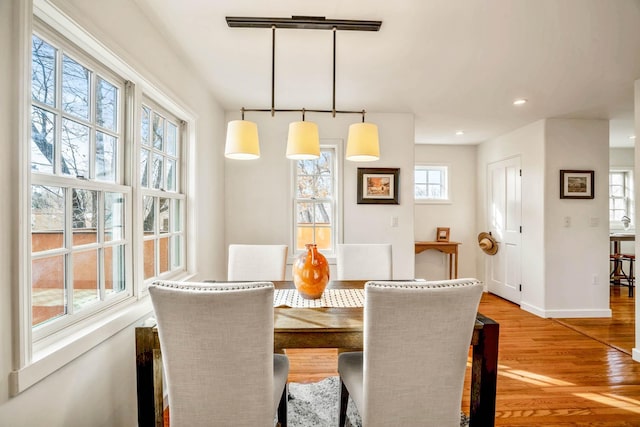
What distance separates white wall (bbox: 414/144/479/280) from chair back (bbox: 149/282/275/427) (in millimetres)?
4660

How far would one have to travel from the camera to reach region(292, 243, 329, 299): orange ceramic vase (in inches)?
74.2

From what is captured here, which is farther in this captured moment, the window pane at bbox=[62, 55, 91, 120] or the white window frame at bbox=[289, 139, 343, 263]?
the white window frame at bbox=[289, 139, 343, 263]

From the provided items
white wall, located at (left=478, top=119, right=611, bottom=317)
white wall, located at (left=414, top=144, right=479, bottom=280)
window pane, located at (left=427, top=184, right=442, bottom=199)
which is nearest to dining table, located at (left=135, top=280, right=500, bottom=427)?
white wall, located at (left=478, top=119, right=611, bottom=317)

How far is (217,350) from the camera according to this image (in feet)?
3.97

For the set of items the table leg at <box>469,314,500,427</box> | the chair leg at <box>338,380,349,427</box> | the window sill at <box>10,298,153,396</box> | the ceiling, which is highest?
the ceiling

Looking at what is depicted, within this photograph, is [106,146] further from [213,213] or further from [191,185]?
[213,213]

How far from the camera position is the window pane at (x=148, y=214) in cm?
220

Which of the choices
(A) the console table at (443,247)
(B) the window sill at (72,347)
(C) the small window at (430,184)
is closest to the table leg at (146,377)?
(B) the window sill at (72,347)

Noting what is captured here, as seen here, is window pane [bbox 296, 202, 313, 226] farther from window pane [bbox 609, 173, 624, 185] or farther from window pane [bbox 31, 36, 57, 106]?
window pane [bbox 609, 173, 624, 185]

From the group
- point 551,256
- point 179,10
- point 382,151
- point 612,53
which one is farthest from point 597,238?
point 179,10

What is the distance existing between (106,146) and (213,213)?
170cm

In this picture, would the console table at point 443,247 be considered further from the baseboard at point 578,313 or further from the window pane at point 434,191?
the baseboard at point 578,313

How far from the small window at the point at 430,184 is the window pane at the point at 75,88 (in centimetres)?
481

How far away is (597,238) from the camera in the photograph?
412 centimetres
